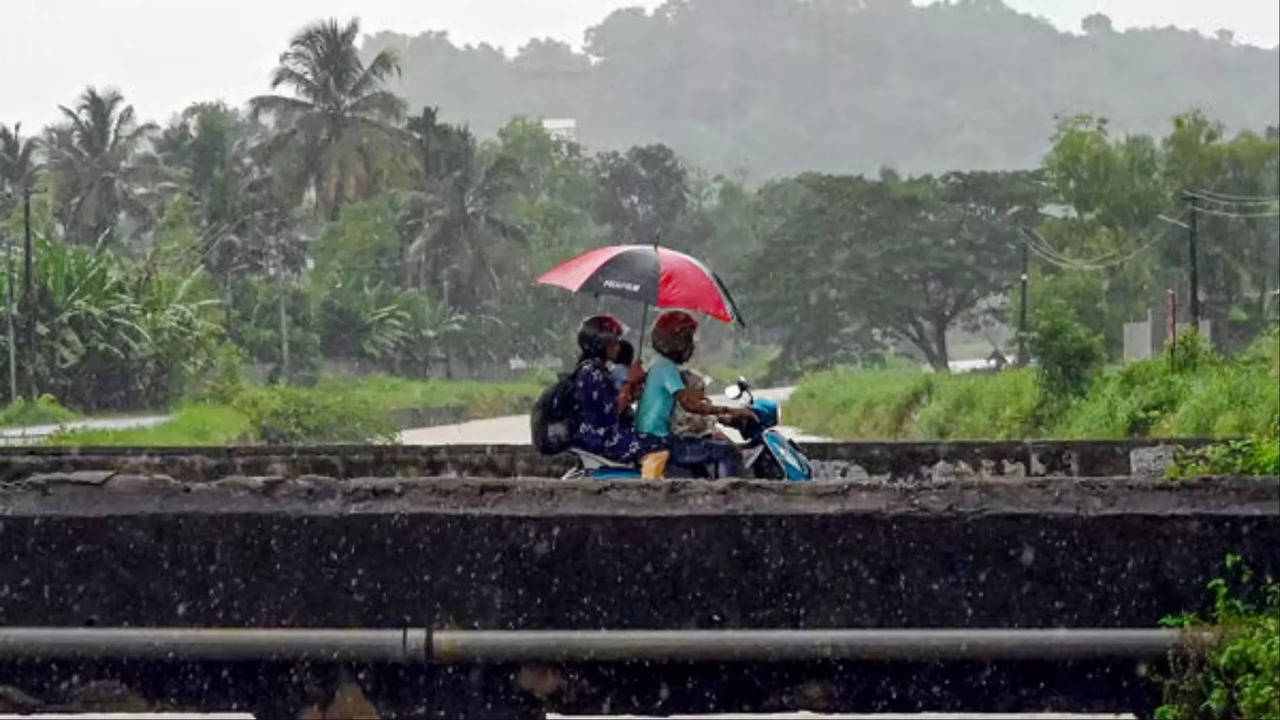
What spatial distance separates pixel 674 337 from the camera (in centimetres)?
758

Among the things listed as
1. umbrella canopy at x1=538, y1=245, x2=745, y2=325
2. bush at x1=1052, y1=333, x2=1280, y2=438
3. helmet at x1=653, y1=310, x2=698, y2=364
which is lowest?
bush at x1=1052, y1=333, x2=1280, y2=438

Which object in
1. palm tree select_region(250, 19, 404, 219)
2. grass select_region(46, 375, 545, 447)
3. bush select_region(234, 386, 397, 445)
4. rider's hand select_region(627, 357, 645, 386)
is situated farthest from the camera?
palm tree select_region(250, 19, 404, 219)

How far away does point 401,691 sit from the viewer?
5.27 metres

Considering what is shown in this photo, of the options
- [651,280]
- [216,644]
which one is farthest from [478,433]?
[216,644]

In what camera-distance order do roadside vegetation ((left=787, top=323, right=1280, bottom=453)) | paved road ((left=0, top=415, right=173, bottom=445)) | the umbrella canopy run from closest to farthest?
the umbrella canopy
roadside vegetation ((left=787, top=323, right=1280, bottom=453))
paved road ((left=0, top=415, right=173, bottom=445))

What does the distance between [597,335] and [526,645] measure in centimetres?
275

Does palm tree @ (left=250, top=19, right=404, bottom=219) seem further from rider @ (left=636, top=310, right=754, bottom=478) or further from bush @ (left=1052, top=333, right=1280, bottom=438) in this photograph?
rider @ (left=636, top=310, right=754, bottom=478)

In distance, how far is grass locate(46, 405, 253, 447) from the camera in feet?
127

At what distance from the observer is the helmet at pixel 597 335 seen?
7695 mm

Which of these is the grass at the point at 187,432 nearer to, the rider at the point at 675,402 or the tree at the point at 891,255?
the rider at the point at 675,402

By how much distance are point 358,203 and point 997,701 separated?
72128 millimetres

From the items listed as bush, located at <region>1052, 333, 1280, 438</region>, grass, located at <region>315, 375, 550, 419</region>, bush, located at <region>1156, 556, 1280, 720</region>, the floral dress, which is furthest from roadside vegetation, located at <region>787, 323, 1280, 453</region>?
grass, located at <region>315, 375, 550, 419</region>

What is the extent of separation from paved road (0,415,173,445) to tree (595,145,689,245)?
4961cm

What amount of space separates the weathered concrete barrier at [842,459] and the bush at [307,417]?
4003cm
